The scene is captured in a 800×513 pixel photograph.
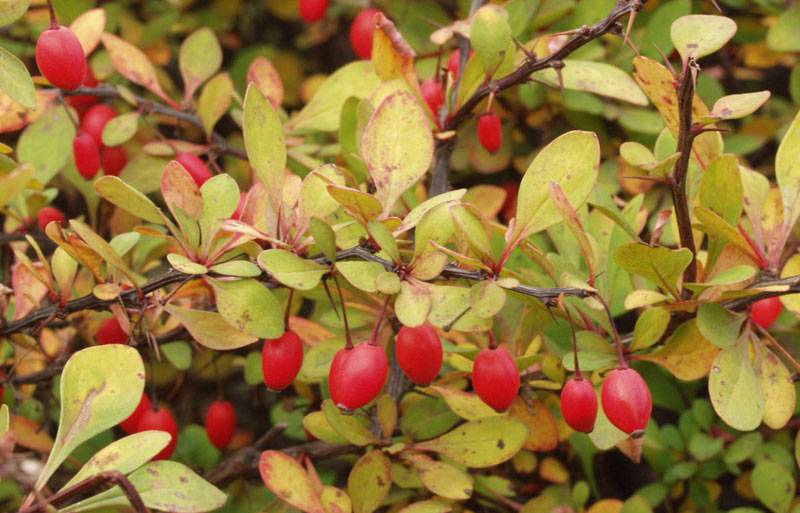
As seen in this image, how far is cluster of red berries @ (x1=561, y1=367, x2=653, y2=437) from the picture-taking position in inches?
35.0

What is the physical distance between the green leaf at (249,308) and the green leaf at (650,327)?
13.7 inches

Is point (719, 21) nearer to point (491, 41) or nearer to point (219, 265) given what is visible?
point (491, 41)

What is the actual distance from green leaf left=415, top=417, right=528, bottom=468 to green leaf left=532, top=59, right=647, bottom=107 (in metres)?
0.40

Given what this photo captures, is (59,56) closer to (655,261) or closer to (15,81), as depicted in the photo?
(15,81)

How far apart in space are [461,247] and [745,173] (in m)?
0.34

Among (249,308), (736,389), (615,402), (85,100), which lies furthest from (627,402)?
(85,100)

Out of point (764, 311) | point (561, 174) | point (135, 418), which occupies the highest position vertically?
point (561, 174)

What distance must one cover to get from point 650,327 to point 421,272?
254 mm

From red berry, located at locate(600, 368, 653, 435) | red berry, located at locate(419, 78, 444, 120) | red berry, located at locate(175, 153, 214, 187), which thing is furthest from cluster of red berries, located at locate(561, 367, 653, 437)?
red berry, located at locate(175, 153, 214, 187)

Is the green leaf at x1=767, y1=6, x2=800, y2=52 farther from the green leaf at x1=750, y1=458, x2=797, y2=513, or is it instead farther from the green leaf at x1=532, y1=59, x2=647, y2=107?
the green leaf at x1=750, y1=458, x2=797, y2=513

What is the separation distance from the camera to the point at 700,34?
887 millimetres

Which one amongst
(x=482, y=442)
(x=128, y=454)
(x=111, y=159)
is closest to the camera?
(x=128, y=454)

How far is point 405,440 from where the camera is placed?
3.67 feet

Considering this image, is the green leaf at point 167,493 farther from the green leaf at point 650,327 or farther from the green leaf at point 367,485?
the green leaf at point 650,327
